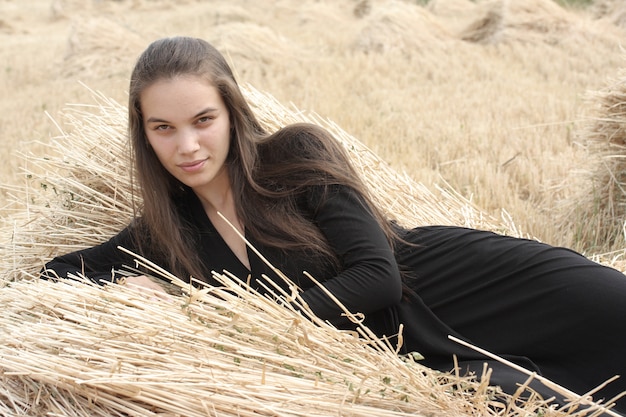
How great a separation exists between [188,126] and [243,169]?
0.73 feet

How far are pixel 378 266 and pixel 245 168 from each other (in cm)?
48

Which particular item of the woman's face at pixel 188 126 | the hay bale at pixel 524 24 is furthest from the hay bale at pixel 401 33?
the woman's face at pixel 188 126

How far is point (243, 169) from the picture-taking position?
7.05ft

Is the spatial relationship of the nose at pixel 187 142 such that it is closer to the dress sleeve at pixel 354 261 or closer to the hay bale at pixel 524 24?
the dress sleeve at pixel 354 261

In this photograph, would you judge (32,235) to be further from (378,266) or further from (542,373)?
(542,373)

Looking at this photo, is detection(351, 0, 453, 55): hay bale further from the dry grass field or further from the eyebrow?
the eyebrow

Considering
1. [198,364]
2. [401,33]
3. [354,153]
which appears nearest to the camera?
[198,364]

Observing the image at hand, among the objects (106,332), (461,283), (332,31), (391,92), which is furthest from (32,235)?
(332,31)

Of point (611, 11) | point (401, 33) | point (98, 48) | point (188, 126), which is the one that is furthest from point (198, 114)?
point (611, 11)

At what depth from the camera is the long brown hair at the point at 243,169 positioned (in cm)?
205

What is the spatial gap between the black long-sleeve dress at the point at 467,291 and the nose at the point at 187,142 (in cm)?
31

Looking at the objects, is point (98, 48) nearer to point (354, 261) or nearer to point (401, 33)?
point (401, 33)

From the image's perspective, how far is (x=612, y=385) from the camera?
187 centimetres

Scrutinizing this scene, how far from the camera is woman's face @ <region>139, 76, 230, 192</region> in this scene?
6.56 ft
